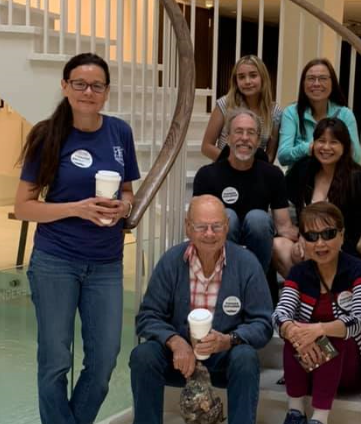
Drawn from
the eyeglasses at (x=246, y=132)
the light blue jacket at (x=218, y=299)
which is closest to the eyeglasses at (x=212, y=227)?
the light blue jacket at (x=218, y=299)

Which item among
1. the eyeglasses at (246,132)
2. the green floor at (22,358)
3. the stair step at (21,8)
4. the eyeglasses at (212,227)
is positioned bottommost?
the green floor at (22,358)

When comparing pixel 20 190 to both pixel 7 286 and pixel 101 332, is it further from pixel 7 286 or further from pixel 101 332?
pixel 7 286

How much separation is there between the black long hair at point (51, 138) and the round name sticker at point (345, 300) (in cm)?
103

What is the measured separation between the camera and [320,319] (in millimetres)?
2363

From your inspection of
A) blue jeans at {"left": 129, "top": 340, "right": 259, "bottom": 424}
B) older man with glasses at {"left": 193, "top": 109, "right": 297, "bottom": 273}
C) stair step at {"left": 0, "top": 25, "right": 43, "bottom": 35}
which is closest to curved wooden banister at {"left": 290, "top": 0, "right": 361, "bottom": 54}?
older man with glasses at {"left": 193, "top": 109, "right": 297, "bottom": 273}

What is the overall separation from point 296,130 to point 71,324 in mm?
1564

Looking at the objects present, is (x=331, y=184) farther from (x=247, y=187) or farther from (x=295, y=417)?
(x=295, y=417)

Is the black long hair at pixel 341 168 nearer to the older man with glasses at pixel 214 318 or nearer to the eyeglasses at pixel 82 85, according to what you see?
the older man with glasses at pixel 214 318

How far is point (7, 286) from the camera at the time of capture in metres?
4.00

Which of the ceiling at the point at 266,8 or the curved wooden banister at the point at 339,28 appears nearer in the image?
the curved wooden banister at the point at 339,28

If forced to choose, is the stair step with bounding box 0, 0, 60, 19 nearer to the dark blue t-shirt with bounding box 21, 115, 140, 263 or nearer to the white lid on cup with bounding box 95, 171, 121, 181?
the dark blue t-shirt with bounding box 21, 115, 140, 263

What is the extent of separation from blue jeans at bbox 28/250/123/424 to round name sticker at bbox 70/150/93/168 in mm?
296

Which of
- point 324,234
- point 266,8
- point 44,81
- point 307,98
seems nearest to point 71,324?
point 324,234

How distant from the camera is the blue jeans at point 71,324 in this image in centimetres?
214
